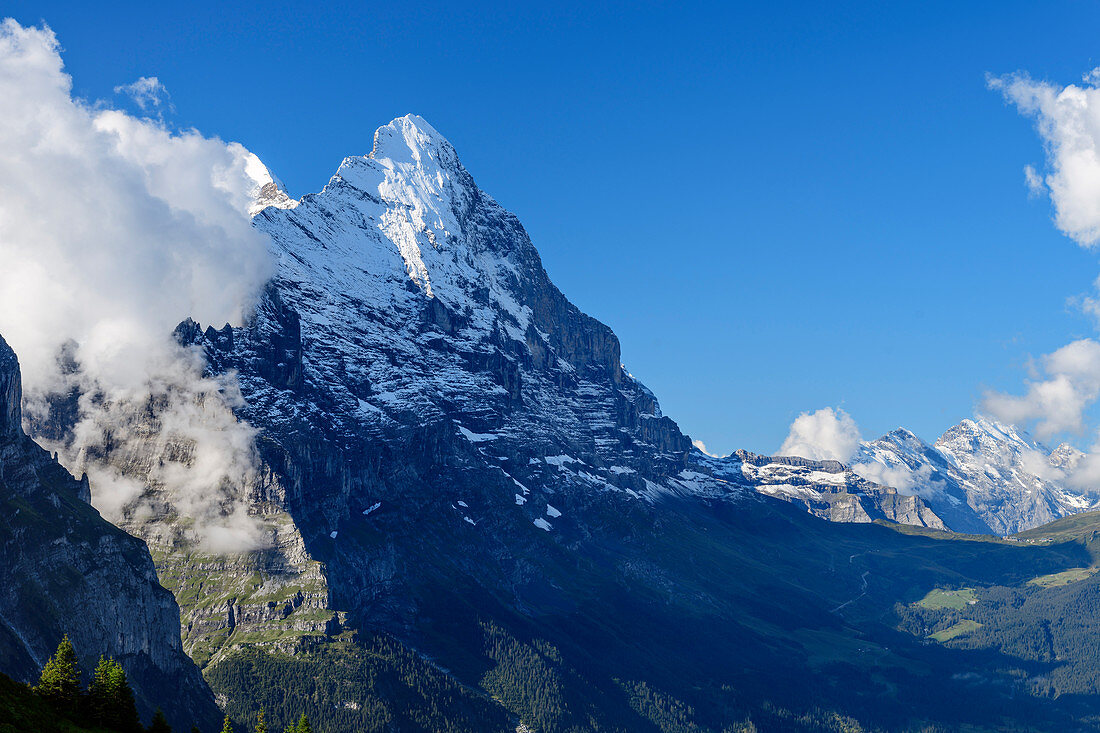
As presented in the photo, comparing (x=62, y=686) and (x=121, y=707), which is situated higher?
(x=62, y=686)

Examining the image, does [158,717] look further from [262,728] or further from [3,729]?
[3,729]

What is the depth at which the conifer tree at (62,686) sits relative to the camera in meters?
136

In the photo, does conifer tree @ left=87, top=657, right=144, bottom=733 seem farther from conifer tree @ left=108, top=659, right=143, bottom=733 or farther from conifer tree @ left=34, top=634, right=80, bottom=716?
conifer tree @ left=34, top=634, right=80, bottom=716

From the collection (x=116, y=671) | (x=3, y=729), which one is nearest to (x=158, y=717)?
(x=116, y=671)

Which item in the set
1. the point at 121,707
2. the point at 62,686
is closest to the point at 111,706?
the point at 121,707

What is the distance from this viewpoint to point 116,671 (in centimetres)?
14050

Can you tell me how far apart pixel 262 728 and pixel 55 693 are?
88.4 feet

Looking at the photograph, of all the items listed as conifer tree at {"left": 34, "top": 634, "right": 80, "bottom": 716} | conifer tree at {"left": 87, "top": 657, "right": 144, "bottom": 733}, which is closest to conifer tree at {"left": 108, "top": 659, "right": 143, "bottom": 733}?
conifer tree at {"left": 87, "top": 657, "right": 144, "bottom": 733}

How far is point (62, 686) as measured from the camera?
449 ft

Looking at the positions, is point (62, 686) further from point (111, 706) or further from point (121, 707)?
point (121, 707)

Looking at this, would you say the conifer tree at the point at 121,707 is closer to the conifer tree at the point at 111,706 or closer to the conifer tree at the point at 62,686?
the conifer tree at the point at 111,706

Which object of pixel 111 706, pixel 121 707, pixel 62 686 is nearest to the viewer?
pixel 111 706

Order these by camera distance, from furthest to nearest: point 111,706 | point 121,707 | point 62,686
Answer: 1. point 121,707
2. point 62,686
3. point 111,706

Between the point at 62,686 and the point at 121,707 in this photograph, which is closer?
the point at 62,686
